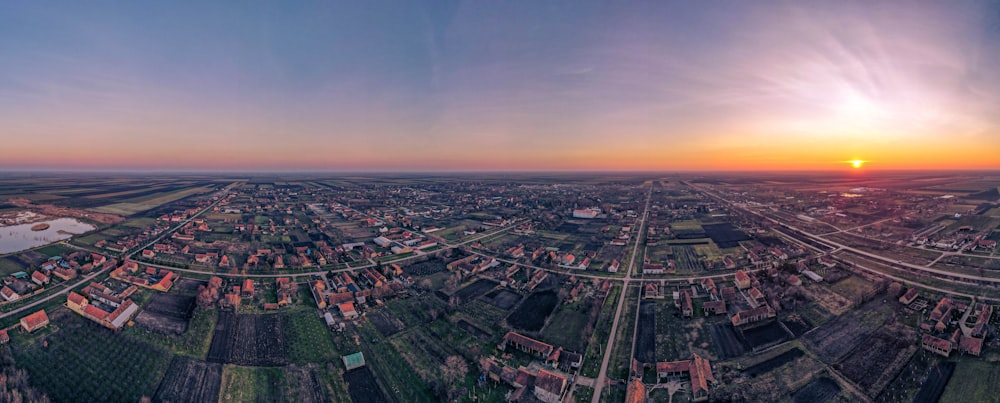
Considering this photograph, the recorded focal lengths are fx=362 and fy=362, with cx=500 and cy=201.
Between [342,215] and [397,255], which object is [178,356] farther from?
[342,215]

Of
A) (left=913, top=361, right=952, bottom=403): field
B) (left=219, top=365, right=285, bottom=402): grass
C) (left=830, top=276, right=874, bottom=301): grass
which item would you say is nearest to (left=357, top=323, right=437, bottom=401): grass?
(left=219, top=365, right=285, bottom=402): grass

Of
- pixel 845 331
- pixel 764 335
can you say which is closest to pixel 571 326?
pixel 764 335

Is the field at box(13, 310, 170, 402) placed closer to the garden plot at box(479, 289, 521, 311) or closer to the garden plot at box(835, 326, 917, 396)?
the garden plot at box(479, 289, 521, 311)

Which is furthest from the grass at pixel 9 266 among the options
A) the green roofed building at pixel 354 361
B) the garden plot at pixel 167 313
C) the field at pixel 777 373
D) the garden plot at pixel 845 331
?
the garden plot at pixel 845 331

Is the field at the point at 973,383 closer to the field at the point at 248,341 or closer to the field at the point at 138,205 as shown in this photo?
the field at the point at 248,341

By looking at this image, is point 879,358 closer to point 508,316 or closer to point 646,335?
point 646,335

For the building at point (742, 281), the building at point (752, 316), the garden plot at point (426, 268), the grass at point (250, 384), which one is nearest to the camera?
the grass at point (250, 384)

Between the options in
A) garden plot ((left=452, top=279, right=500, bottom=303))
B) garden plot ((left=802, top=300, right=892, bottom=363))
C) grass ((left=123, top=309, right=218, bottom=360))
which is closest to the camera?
garden plot ((left=802, top=300, right=892, bottom=363))
